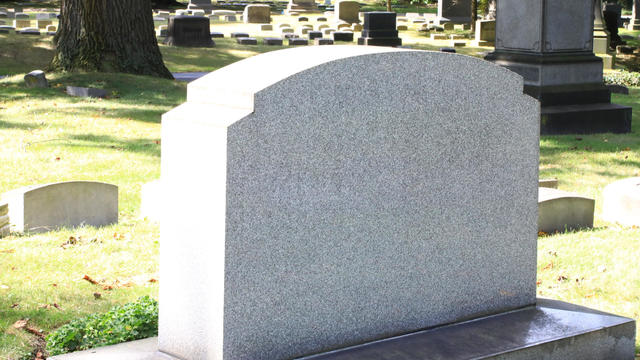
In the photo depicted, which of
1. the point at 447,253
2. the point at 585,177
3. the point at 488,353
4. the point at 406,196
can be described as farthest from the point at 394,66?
the point at 585,177

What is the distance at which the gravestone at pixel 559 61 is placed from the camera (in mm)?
12539

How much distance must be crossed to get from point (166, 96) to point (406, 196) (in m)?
11.3

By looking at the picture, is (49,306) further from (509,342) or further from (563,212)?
(563,212)

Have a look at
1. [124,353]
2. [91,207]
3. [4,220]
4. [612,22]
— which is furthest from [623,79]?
[124,353]

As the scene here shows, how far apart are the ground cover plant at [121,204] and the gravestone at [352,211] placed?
141 centimetres

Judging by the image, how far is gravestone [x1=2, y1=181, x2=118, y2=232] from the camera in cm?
722

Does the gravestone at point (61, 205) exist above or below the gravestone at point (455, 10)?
below

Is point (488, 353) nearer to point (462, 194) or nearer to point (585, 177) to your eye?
point (462, 194)

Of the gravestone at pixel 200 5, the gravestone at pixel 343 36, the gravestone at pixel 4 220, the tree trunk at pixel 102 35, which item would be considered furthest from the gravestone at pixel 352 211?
the gravestone at pixel 200 5

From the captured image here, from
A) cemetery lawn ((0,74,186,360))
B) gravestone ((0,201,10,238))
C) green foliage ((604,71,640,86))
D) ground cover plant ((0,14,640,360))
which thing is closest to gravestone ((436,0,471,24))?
green foliage ((604,71,640,86))

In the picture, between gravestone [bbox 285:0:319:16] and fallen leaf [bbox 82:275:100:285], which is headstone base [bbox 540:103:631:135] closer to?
fallen leaf [bbox 82:275:100:285]

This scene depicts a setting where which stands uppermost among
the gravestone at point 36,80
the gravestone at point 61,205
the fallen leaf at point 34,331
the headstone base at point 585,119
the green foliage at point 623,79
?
the green foliage at point 623,79

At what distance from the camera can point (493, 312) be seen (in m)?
4.35

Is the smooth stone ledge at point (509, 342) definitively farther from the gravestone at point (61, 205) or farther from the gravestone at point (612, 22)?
the gravestone at point (612, 22)
